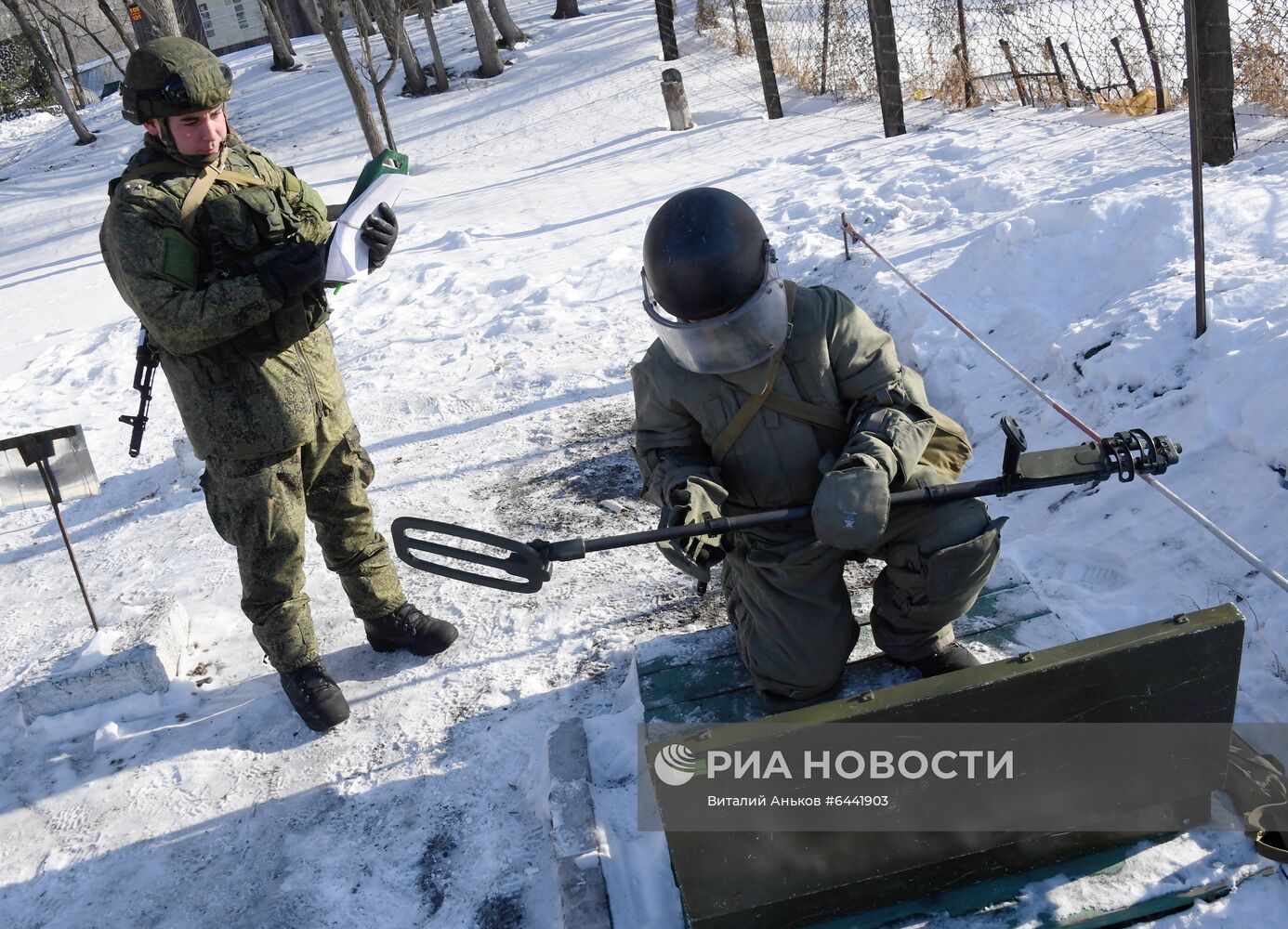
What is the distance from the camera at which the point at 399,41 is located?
50.6ft

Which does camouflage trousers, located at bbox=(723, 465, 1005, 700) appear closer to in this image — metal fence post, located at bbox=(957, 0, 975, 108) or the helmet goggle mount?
the helmet goggle mount

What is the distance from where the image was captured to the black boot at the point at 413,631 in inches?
151

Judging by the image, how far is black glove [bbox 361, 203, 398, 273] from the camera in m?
3.14

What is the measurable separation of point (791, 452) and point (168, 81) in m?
2.09

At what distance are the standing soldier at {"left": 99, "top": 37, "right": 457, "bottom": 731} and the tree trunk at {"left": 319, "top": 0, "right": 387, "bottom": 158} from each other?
8.05 meters

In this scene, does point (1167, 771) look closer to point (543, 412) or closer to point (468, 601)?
point (468, 601)

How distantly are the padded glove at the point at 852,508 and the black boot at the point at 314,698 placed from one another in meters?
1.97

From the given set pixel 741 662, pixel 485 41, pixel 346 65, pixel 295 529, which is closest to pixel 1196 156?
pixel 741 662

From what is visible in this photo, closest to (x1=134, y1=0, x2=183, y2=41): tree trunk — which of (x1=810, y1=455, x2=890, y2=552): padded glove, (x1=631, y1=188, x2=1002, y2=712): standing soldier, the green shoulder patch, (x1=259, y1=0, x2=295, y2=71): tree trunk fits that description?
the green shoulder patch

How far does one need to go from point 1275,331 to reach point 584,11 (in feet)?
71.3

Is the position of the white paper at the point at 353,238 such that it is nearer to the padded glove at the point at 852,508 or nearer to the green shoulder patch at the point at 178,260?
the green shoulder patch at the point at 178,260

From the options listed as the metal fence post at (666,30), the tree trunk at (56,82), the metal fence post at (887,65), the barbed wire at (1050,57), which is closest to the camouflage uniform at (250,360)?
the barbed wire at (1050,57)

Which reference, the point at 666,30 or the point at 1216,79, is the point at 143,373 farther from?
the point at 666,30

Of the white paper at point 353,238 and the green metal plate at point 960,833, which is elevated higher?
the white paper at point 353,238
